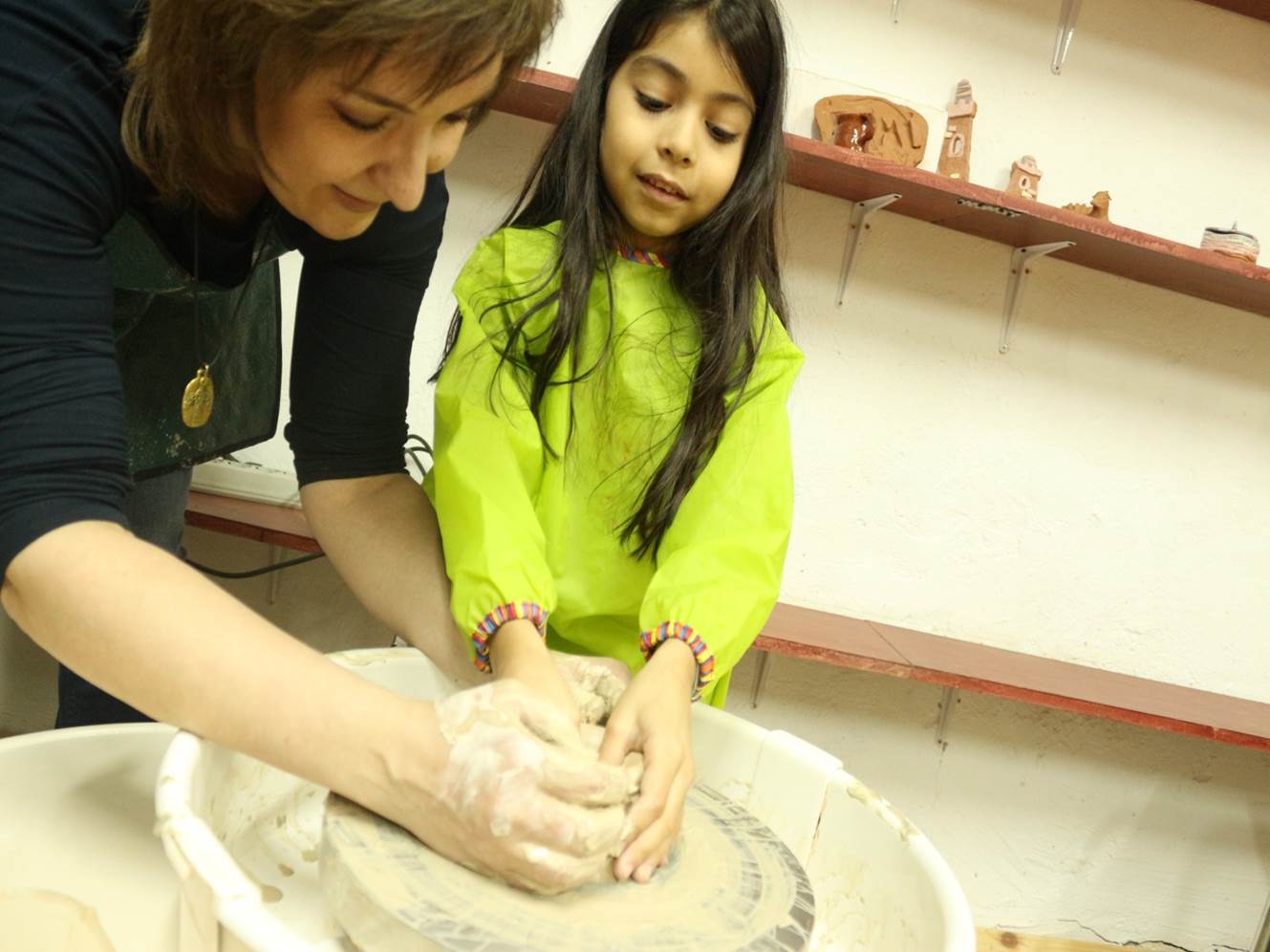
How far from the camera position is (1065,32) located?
5.19 feet

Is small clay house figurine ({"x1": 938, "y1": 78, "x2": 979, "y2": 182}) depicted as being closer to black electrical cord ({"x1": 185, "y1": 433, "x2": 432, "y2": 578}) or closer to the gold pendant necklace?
black electrical cord ({"x1": 185, "y1": 433, "x2": 432, "y2": 578})

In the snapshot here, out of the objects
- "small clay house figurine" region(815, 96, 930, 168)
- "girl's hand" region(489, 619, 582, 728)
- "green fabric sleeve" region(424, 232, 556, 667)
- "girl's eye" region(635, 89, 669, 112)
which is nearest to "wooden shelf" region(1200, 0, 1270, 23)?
"small clay house figurine" region(815, 96, 930, 168)

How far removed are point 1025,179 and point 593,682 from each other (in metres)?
1.10

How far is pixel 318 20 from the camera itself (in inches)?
21.2

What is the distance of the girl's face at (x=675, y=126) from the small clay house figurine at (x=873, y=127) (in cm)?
50

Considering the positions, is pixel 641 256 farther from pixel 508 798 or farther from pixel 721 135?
pixel 508 798

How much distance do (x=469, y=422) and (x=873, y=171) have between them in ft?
2.42

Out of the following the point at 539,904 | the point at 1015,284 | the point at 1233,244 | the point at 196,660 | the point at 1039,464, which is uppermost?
the point at 1233,244

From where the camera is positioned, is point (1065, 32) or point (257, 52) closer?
point (257, 52)

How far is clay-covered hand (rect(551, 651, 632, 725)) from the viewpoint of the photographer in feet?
2.60

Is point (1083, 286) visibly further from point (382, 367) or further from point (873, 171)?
point (382, 367)

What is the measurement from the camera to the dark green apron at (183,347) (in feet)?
2.62

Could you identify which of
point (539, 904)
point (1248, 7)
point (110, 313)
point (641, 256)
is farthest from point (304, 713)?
point (1248, 7)

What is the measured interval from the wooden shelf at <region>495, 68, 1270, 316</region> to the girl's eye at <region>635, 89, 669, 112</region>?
316 mm
